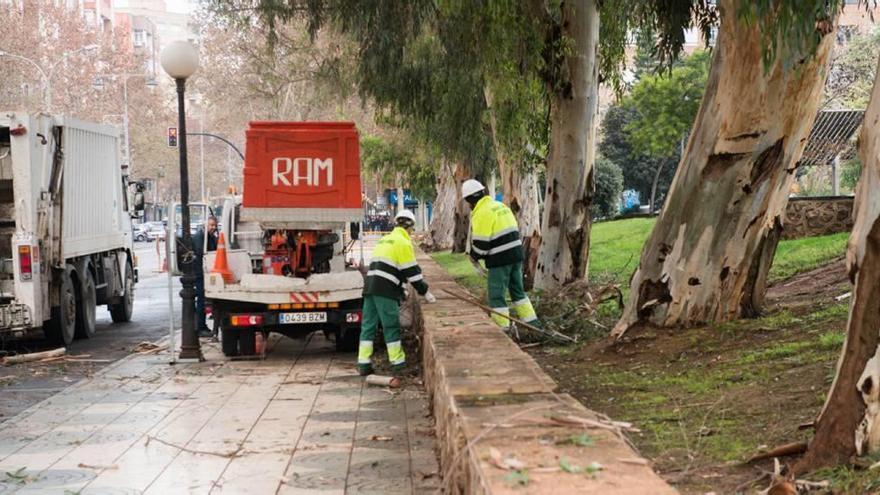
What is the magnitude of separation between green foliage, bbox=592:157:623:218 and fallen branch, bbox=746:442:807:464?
4328 cm

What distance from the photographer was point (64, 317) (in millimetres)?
16719

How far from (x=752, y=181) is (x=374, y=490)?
4.98 meters

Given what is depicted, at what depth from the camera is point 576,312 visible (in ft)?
45.4

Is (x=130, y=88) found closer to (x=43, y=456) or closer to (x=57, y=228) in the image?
(x=57, y=228)

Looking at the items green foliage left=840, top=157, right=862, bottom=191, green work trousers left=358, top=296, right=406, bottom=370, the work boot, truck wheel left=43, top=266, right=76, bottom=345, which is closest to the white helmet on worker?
green work trousers left=358, top=296, right=406, bottom=370

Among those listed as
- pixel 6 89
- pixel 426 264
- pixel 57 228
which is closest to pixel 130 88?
pixel 6 89

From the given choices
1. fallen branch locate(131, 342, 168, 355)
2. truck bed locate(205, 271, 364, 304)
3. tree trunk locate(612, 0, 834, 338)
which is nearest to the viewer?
tree trunk locate(612, 0, 834, 338)

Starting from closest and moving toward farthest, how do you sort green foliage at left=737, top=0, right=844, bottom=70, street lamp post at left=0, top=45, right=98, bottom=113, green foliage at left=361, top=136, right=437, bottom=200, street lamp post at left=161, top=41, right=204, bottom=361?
1. green foliage at left=737, top=0, right=844, bottom=70
2. street lamp post at left=161, top=41, right=204, bottom=361
3. green foliage at left=361, top=136, right=437, bottom=200
4. street lamp post at left=0, top=45, right=98, bottom=113

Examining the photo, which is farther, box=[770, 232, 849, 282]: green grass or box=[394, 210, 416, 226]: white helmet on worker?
box=[770, 232, 849, 282]: green grass

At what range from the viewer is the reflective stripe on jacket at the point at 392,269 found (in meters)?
12.8

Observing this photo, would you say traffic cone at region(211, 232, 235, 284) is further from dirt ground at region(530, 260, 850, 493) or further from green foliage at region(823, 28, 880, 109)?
green foliage at region(823, 28, 880, 109)

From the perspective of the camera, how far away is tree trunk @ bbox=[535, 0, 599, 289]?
1578cm

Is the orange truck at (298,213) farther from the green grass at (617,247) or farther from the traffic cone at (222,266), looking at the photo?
the green grass at (617,247)

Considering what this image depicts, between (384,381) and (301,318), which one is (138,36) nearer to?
(301,318)
